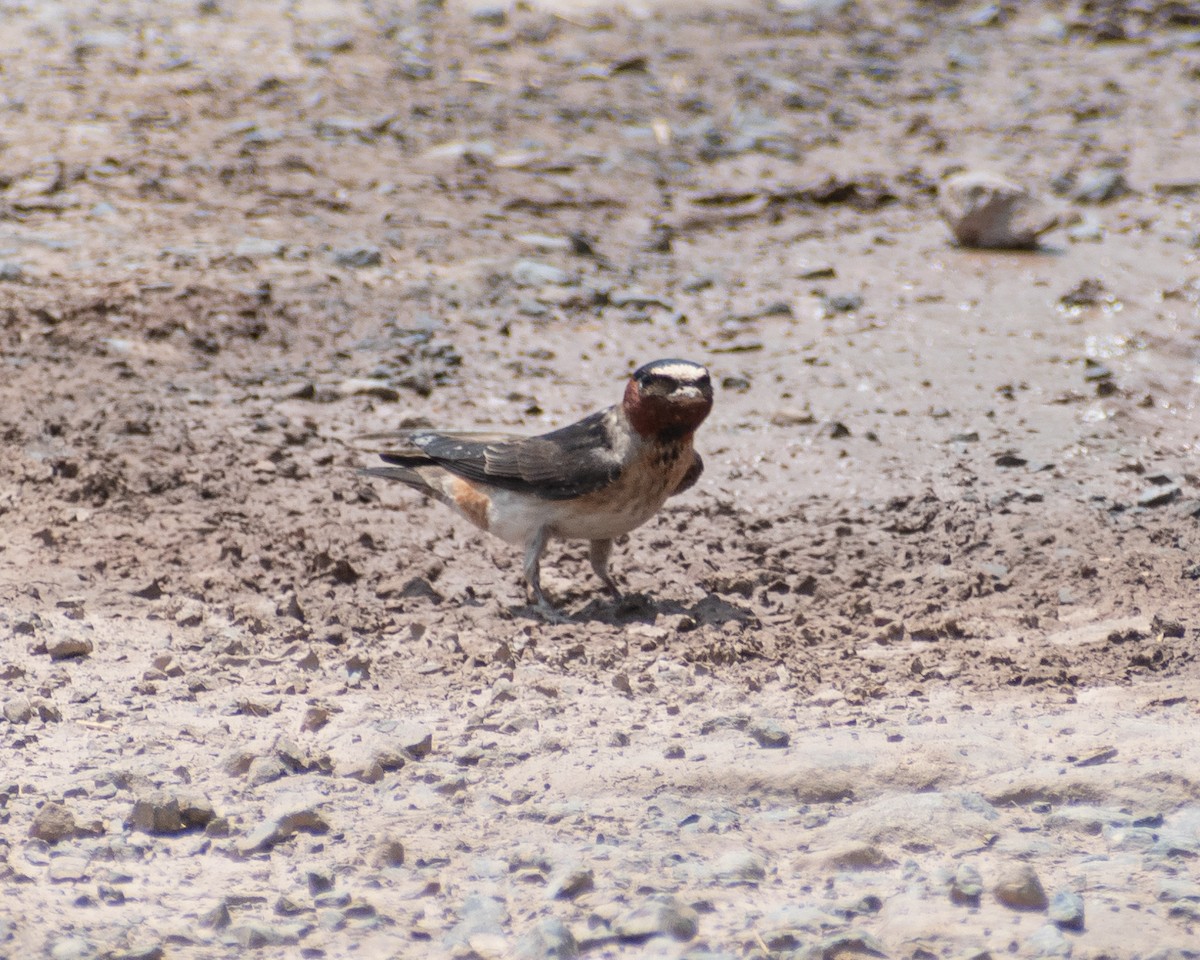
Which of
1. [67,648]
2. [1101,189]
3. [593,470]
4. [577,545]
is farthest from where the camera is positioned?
[1101,189]

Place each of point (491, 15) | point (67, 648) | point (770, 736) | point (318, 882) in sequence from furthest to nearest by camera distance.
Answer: point (491, 15), point (67, 648), point (770, 736), point (318, 882)

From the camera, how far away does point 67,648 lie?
5.05 meters

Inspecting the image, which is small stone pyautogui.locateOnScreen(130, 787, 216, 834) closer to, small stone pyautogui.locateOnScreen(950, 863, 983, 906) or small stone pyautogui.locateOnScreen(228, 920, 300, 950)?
small stone pyautogui.locateOnScreen(228, 920, 300, 950)

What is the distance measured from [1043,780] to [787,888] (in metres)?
0.89

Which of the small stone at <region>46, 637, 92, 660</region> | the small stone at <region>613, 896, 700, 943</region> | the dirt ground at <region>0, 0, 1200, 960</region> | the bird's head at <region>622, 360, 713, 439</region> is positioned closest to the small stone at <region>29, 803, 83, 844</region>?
the dirt ground at <region>0, 0, 1200, 960</region>

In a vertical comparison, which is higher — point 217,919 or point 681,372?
point 681,372

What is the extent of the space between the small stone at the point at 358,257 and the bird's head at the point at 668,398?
3.54 m

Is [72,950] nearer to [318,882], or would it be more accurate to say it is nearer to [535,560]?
[318,882]

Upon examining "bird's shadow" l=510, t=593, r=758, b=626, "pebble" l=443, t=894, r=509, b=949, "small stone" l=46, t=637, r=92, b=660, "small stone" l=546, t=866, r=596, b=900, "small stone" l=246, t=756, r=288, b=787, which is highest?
"small stone" l=546, t=866, r=596, b=900

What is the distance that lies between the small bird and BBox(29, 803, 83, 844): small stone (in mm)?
2359

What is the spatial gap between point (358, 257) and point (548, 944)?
621cm

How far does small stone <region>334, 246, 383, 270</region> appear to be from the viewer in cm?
902

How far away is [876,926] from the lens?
3.55 metres

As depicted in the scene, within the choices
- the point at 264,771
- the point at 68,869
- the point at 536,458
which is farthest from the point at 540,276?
the point at 68,869
